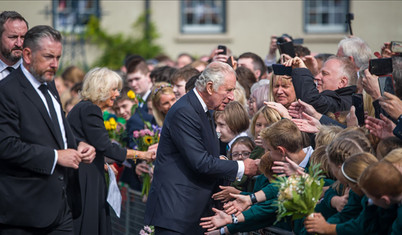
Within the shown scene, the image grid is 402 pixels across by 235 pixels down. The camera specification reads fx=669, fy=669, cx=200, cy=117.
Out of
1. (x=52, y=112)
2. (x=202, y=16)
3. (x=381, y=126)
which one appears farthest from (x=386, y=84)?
(x=202, y=16)

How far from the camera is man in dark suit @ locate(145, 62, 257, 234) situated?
5.53m

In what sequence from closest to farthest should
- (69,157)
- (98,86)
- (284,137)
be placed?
(69,157), (284,137), (98,86)

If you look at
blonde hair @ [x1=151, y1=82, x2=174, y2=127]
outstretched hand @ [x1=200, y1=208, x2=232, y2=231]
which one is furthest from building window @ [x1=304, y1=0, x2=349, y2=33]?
outstretched hand @ [x1=200, y1=208, x2=232, y2=231]

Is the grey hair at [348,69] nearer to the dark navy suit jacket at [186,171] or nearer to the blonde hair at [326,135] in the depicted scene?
the blonde hair at [326,135]

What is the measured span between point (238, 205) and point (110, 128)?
11.2 feet

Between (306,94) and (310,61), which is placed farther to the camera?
(310,61)

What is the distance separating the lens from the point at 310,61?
7336mm

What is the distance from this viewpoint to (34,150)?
489 centimetres

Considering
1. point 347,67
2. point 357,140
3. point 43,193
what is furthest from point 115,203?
point 357,140

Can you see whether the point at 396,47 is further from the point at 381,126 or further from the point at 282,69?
the point at 381,126

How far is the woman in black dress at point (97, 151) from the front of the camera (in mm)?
6750

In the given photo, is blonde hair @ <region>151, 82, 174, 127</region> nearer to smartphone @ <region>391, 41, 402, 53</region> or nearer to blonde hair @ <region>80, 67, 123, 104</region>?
blonde hair @ <region>80, 67, 123, 104</region>

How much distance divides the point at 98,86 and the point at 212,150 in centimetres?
193

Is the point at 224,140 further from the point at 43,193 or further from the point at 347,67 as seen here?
the point at 43,193
